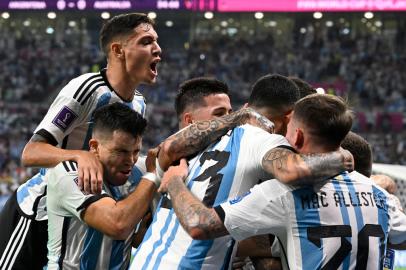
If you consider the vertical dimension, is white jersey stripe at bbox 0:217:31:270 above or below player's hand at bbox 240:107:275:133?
below

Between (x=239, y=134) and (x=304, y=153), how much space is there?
390mm

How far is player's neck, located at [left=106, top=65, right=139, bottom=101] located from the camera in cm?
476

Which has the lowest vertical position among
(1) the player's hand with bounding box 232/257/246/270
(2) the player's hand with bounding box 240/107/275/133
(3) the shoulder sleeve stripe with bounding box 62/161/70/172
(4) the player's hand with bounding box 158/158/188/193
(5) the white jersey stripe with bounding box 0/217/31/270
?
(5) the white jersey stripe with bounding box 0/217/31/270

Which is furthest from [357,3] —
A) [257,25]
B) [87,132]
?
[87,132]

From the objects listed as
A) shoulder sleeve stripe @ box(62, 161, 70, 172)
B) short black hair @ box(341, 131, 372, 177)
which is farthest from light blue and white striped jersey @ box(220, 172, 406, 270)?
shoulder sleeve stripe @ box(62, 161, 70, 172)

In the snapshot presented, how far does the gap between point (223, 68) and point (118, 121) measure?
26.6m

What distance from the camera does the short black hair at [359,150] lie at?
3.84 metres

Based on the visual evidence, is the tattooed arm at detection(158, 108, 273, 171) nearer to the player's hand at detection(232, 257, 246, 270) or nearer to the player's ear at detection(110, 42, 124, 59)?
the player's hand at detection(232, 257, 246, 270)

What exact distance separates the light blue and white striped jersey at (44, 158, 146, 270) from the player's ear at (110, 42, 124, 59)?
1.06m

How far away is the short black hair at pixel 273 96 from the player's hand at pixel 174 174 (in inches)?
24.4

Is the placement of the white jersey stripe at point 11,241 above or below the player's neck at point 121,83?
below

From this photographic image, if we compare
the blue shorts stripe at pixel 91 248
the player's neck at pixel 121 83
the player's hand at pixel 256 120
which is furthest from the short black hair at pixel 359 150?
the player's neck at pixel 121 83

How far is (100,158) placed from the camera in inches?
155

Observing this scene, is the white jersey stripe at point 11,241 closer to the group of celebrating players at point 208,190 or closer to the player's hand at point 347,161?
the group of celebrating players at point 208,190
